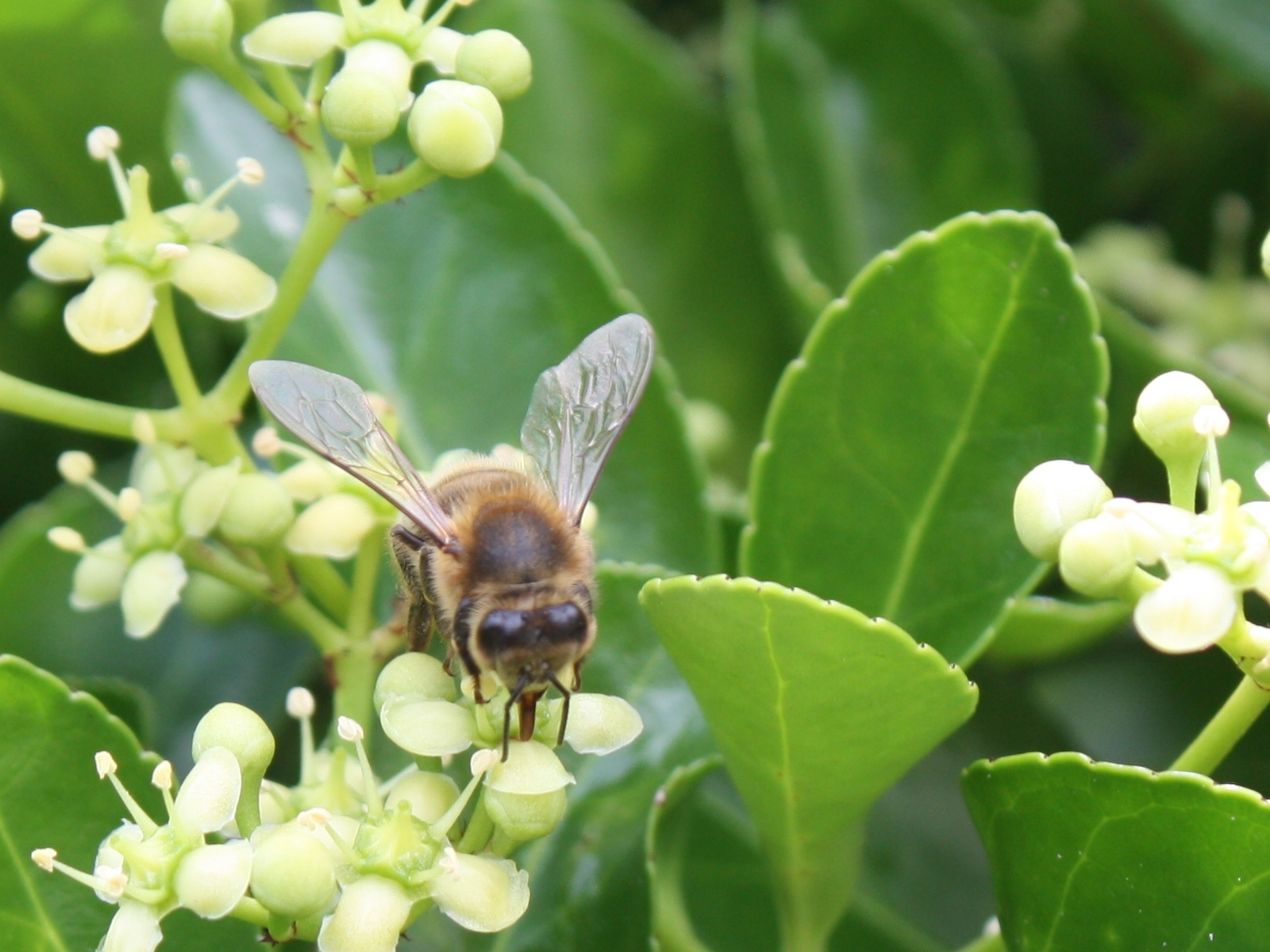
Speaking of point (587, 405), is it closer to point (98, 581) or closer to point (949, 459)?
point (949, 459)

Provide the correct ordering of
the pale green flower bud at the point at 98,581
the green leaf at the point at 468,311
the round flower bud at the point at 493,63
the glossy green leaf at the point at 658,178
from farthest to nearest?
the glossy green leaf at the point at 658,178 → the green leaf at the point at 468,311 → the pale green flower bud at the point at 98,581 → the round flower bud at the point at 493,63

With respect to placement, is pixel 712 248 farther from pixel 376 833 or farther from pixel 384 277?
pixel 376 833

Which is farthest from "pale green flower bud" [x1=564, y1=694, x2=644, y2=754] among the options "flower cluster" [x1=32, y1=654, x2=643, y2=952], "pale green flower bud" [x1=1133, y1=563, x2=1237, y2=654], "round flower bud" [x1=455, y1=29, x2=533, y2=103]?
"round flower bud" [x1=455, y1=29, x2=533, y2=103]

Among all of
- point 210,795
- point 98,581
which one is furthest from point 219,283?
point 210,795

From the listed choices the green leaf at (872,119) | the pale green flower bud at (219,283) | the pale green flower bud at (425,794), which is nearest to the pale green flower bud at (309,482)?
the pale green flower bud at (219,283)

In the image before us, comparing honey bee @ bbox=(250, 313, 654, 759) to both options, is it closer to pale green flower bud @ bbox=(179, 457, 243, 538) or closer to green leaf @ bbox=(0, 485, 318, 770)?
pale green flower bud @ bbox=(179, 457, 243, 538)

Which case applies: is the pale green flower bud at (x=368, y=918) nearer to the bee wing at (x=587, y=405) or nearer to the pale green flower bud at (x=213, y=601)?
the bee wing at (x=587, y=405)
